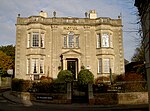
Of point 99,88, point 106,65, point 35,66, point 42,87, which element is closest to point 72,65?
point 106,65

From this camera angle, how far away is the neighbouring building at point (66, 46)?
105ft

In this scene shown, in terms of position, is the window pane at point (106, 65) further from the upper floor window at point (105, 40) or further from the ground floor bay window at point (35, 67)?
the ground floor bay window at point (35, 67)

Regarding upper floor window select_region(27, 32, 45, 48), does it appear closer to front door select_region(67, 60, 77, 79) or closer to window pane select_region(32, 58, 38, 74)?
window pane select_region(32, 58, 38, 74)

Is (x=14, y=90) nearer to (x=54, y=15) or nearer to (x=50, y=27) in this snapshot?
(x=50, y=27)

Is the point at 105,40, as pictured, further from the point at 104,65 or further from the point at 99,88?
the point at 99,88

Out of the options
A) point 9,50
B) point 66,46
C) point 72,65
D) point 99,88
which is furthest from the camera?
point 9,50

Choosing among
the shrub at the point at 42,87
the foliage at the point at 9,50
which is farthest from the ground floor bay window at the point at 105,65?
the foliage at the point at 9,50

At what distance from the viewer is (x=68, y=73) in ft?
93.7

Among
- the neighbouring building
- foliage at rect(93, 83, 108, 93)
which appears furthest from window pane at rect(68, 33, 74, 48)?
foliage at rect(93, 83, 108, 93)

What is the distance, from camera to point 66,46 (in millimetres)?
33188

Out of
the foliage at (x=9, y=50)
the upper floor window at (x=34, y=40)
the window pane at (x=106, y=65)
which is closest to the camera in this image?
the upper floor window at (x=34, y=40)

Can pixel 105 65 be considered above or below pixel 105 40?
below

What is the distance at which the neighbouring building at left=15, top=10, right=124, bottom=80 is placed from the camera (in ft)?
105

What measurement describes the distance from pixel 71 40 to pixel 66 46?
1149 millimetres
